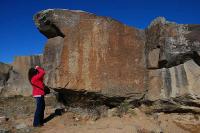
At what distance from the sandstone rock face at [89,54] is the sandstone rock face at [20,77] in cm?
940

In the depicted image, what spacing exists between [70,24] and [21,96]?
371 inches

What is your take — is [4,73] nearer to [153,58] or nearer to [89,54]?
[89,54]

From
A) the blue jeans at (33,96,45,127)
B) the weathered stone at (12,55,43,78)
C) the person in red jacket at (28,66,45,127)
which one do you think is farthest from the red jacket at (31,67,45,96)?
the weathered stone at (12,55,43,78)

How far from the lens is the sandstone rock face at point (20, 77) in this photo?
15977 mm

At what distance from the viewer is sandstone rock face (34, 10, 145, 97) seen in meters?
6.70

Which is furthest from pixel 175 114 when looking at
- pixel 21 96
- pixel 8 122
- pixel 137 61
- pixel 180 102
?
pixel 21 96

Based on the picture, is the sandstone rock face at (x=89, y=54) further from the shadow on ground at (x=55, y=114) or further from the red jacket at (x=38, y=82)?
the shadow on ground at (x=55, y=114)

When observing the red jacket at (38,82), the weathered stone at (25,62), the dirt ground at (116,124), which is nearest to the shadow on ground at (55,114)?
the dirt ground at (116,124)

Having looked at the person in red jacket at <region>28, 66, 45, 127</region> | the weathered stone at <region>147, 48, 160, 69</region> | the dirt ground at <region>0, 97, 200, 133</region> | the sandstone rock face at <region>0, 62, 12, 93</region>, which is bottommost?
the dirt ground at <region>0, 97, 200, 133</region>

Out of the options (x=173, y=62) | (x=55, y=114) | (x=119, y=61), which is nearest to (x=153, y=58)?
(x=173, y=62)

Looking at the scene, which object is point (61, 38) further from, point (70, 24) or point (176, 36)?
point (176, 36)

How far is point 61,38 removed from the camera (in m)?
6.78

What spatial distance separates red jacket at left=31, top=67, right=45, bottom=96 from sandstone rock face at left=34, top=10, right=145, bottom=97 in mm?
166

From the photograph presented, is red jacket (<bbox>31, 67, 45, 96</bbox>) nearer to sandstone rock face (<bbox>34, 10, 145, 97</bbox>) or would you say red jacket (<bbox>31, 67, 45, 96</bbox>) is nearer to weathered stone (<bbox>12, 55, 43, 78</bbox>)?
sandstone rock face (<bbox>34, 10, 145, 97</bbox>)
